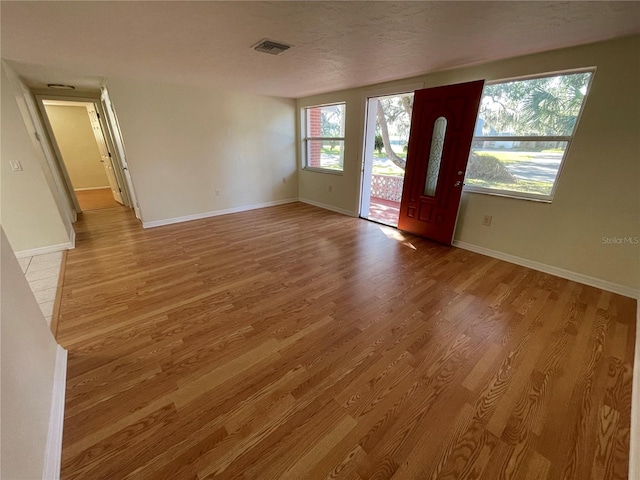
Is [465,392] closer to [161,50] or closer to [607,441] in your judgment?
[607,441]

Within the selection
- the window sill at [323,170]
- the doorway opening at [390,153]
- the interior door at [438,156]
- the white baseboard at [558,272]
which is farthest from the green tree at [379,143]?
the white baseboard at [558,272]

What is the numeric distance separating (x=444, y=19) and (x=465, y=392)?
8.18 ft

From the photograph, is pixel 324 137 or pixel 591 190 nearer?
pixel 591 190

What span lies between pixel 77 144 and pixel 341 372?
907 cm

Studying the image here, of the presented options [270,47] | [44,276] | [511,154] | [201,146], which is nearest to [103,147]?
[201,146]

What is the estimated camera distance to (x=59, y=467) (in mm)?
1099

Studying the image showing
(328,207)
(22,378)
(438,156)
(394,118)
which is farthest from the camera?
(394,118)

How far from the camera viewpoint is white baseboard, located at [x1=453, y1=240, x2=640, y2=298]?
2395 mm

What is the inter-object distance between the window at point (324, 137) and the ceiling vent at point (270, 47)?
2392 millimetres

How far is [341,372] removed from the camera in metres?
1.60

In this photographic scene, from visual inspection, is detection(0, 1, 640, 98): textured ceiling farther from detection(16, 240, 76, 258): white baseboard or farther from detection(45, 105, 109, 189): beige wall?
detection(45, 105, 109, 189): beige wall

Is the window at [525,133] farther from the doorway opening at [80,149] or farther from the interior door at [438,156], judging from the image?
the doorway opening at [80,149]

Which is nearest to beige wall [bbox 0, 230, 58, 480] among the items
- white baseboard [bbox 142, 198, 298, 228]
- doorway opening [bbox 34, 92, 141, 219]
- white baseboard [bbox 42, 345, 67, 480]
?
white baseboard [bbox 42, 345, 67, 480]

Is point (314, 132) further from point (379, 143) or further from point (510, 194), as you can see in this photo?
point (510, 194)
